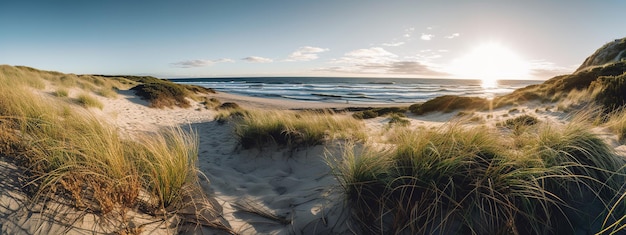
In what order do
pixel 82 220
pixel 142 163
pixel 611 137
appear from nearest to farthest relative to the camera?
pixel 82 220
pixel 142 163
pixel 611 137

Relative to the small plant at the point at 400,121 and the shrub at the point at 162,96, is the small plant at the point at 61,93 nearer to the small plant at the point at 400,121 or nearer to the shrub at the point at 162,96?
the shrub at the point at 162,96

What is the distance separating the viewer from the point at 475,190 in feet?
7.26

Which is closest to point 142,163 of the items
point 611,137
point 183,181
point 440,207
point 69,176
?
point 183,181

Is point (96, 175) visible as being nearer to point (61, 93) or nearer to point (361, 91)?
point (61, 93)

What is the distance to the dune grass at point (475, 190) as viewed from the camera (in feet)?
6.98

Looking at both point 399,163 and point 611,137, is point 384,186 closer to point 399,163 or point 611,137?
point 399,163

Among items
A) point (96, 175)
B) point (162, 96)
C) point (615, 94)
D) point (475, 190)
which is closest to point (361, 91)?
point (162, 96)

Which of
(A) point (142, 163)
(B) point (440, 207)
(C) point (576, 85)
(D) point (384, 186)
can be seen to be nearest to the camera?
(B) point (440, 207)

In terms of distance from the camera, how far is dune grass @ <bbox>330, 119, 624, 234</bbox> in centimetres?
213

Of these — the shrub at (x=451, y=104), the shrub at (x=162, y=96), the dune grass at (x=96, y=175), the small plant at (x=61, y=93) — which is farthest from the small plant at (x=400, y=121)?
the small plant at (x=61, y=93)

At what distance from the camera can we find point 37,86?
35.8ft

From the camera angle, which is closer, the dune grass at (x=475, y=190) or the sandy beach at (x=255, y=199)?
the sandy beach at (x=255, y=199)

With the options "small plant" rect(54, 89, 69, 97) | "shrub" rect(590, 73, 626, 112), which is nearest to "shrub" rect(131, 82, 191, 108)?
"small plant" rect(54, 89, 69, 97)

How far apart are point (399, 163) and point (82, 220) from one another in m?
2.59
